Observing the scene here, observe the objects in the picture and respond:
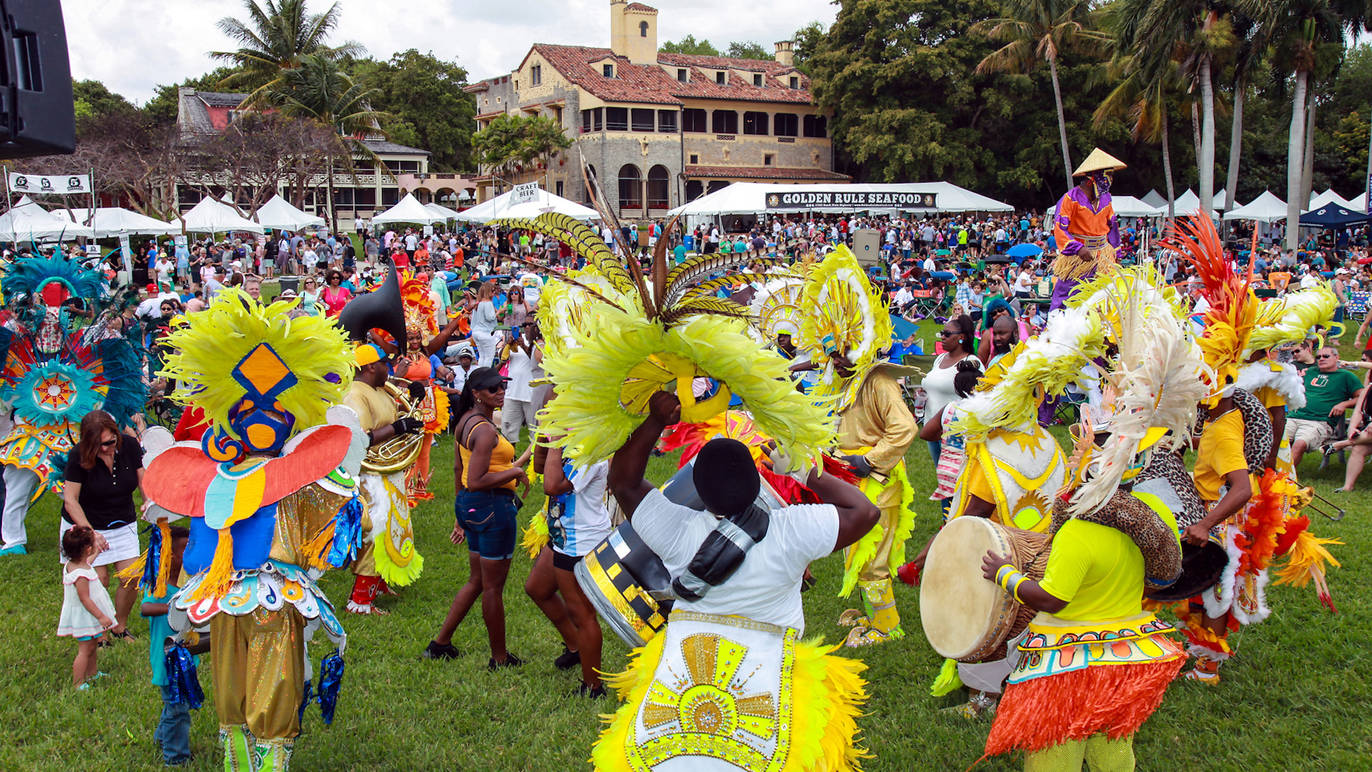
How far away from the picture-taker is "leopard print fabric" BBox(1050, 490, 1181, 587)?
3475mm

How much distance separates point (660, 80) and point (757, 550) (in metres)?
56.6

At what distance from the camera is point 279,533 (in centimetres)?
402

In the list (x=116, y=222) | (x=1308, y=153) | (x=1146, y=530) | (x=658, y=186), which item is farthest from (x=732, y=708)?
(x=658, y=186)

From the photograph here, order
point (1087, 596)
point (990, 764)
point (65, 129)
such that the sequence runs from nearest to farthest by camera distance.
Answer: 1. point (65, 129)
2. point (1087, 596)
3. point (990, 764)

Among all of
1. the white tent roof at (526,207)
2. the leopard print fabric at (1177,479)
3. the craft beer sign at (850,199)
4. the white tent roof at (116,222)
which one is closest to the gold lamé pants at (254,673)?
the leopard print fabric at (1177,479)

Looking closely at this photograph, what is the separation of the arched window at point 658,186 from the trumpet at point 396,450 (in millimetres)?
49780

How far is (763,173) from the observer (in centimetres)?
5638

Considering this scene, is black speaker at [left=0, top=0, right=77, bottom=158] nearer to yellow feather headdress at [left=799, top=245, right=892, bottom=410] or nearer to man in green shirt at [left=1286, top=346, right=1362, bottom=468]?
yellow feather headdress at [left=799, top=245, right=892, bottom=410]

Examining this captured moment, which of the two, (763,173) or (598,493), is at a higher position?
(763,173)

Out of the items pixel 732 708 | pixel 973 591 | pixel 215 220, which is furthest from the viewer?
pixel 215 220

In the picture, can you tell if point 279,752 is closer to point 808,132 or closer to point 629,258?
point 629,258

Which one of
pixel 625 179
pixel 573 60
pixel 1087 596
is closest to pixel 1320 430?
pixel 1087 596

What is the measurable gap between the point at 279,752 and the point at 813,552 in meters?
2.39

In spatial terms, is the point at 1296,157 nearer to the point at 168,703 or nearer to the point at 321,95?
the point at 168,703
